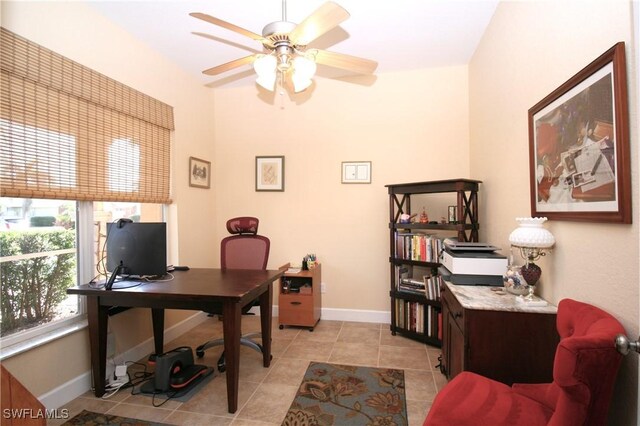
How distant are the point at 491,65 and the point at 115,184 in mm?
3184

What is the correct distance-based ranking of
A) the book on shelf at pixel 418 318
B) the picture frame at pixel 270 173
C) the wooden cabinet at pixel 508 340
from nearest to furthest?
the wooden cabinet at pixel 508 340, the book on shelf at pixel 418 318, the picture frame at pixel 270 173

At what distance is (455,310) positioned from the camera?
1704 mm

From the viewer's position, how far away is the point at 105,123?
2279 millimetres

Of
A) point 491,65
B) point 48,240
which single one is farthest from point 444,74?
point 48,240

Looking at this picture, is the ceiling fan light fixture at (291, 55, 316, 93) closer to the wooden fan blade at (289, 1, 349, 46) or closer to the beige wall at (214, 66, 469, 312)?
the wooden fan blade at (289, 1, 349, 46)

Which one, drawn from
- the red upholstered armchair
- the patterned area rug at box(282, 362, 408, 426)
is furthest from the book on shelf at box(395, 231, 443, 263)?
the red upholstered armchair

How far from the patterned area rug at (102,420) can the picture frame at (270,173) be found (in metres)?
2.43

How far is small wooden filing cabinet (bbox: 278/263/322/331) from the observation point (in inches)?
123

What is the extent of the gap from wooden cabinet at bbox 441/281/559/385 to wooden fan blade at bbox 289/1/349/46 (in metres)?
1.63

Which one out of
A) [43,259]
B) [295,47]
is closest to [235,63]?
[295,47]

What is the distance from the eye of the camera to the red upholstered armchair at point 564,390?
85 centimetres

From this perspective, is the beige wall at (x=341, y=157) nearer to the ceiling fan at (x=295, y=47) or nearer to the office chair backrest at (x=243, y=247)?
the office chair backrest at (x=243, y=247)

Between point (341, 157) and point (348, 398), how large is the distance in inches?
93.3

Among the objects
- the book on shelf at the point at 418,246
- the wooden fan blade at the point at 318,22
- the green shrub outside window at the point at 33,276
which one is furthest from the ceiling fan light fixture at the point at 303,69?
the green shrub outside window at the point at 33,276
